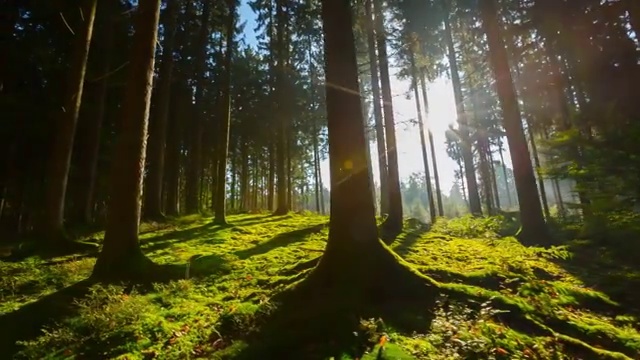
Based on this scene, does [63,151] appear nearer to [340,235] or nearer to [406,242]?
[340,235]

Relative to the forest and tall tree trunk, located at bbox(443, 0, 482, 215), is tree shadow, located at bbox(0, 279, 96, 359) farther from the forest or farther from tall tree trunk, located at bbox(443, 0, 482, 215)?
tall tree trunk, located at bbox(443, 0, 482, 215)

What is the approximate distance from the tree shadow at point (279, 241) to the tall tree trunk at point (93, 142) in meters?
8.16

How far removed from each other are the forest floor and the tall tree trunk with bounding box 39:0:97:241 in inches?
63.9

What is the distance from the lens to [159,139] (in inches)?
670

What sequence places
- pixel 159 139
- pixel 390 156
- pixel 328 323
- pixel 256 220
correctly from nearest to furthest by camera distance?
pixel 328 323 < pixel 390 156 < pixel 159 139 < pixel 256 220

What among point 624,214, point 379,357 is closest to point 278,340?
point 379,357

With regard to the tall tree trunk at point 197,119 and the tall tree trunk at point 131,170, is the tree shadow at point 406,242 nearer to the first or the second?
the tall tree trunk at point 131,170

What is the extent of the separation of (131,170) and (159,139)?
1027cm

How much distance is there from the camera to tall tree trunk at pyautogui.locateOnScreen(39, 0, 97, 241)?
399 inches

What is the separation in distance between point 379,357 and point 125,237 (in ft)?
17.9

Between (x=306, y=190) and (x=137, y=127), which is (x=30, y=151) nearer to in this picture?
(x=137, y=127)

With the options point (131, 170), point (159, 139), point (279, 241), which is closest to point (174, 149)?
point (159, 139)

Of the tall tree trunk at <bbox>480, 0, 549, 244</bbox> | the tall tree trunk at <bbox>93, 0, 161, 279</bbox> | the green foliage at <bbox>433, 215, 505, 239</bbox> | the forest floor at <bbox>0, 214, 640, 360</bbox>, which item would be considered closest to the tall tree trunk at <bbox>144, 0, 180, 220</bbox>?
the forest floor at <bbox>0, 214, 640, 360</bbox>

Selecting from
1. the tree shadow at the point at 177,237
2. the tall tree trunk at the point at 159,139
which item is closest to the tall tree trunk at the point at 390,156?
the tree shadow at the point at 177,237
